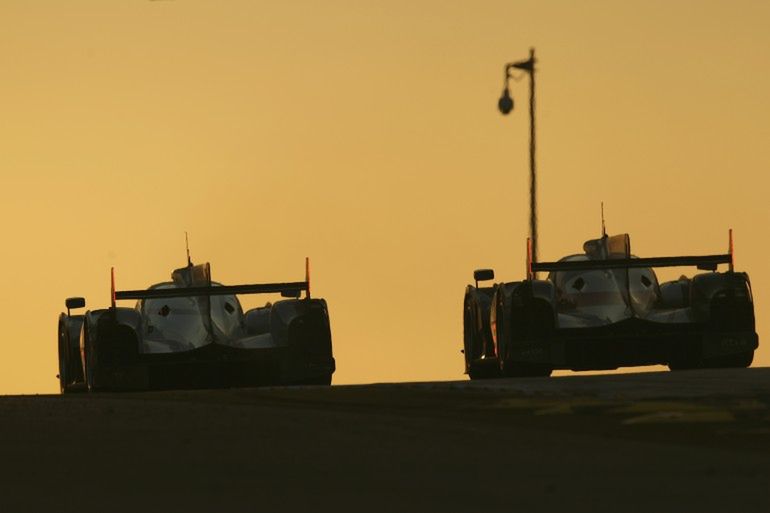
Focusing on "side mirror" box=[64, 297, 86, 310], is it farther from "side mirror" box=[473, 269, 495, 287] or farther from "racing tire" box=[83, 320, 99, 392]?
"side mirror" box=[473, 269, 495, 287]

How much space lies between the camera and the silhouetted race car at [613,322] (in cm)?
2727

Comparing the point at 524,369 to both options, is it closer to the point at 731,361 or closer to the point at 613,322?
the point at 613,322

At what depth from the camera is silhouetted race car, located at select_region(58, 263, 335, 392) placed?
28.0 m

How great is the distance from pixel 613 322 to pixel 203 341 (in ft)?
17.3

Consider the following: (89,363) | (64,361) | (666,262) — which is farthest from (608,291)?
(64,361)

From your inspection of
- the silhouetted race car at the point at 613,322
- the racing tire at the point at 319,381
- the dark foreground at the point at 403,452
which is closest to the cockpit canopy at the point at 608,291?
the silhouetted race car at the point at 613,322

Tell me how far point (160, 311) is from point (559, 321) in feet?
17.5

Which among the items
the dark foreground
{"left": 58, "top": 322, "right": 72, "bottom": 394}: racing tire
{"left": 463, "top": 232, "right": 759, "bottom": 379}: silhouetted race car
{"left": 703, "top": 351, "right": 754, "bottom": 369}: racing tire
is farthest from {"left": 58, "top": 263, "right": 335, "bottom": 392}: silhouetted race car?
the dark foreground

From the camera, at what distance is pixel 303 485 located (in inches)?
416

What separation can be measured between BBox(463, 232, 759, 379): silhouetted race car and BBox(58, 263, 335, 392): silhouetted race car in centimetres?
237

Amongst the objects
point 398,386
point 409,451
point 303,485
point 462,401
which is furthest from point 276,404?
point 303,485

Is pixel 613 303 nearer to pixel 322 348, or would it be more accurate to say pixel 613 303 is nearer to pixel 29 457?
pixel 322 348

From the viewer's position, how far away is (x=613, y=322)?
90.3 feet

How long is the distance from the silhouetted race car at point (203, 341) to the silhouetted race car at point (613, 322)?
2374mm
